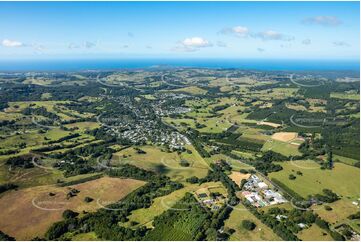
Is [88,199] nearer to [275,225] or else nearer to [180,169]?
[180,169]

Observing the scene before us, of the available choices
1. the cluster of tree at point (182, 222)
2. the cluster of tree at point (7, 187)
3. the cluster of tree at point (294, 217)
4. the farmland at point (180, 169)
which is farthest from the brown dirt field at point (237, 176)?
the cluster of tree at point (7, 187)

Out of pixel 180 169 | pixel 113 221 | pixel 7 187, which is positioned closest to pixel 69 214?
pixel 113 221

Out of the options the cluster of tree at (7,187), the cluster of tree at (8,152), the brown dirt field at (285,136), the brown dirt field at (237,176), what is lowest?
the cluster of tree at (7,187)

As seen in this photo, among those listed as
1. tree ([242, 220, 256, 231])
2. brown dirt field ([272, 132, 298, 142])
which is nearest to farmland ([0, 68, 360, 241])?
tree ([242, 220, 256, 231])

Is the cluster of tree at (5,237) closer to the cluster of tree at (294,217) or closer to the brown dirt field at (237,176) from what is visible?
the cluster of tree at (294,217)

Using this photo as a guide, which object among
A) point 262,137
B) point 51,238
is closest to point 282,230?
point 51,238

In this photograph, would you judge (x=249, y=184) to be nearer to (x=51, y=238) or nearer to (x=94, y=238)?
(x=94, y=238)

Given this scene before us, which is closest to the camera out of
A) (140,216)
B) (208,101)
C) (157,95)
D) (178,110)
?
(140,216)
